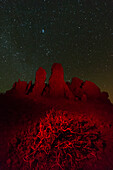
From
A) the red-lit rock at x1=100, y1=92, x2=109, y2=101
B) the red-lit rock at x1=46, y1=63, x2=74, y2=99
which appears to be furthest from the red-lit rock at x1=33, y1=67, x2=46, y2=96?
the red-lit rock at x1=100, y1=92, x2=109, y2=101

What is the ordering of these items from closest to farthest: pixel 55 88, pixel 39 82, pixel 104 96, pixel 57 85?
pixel 55 88
pixel 57 85
pixel 39 82
pixel 104 96

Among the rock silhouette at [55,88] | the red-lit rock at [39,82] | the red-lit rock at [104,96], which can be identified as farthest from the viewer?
the red-lit rock at [104,96]

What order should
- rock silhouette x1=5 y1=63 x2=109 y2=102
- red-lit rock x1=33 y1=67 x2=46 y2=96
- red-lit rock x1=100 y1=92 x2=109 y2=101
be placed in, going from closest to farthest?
rock silhouette x1=5 y1=63 x2=109 y2=102 < red-lit rock x1=33 y1=67 x2=46 y2=96 < red-lit rock x1=100 y1=92 x2=109 y2=101

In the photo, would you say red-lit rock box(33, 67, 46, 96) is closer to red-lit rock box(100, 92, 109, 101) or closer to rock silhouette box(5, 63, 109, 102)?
rock silhouette box(5, 63, 109, 102)

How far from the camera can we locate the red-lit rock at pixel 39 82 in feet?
63.5

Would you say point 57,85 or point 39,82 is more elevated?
point 39,82

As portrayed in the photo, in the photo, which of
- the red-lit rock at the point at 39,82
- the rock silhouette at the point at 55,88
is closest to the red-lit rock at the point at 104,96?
the rock silhouette at the point at 55,88

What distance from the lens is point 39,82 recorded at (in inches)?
799

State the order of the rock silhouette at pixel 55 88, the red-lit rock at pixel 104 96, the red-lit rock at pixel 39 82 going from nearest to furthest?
the rock silhouette at pixel 55 88 → the red-lit rock at pixel 39 82 → the red-lit rock at pixel 104 96

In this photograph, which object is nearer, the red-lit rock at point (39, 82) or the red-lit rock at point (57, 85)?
the red-lit rock at point (57, 85)

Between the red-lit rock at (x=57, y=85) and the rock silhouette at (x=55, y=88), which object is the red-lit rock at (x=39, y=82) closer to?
the rock silhouette at (x=55, y=88)

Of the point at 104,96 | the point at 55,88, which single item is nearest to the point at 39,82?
the point at 55,88

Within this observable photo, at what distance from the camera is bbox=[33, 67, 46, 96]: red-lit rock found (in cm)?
1935

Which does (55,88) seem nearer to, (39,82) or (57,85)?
(57,85)
